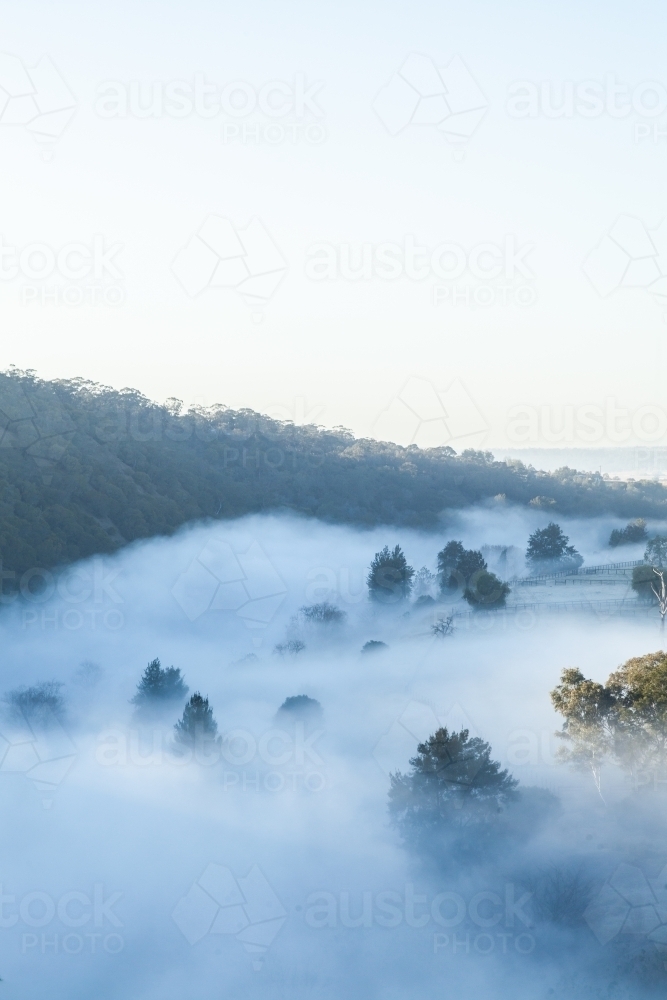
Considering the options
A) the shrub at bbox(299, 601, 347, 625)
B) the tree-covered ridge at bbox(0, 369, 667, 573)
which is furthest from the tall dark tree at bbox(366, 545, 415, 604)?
the tree-covered ridge at bbox(0, 369, 667, 573)

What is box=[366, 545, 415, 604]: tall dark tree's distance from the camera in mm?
68500

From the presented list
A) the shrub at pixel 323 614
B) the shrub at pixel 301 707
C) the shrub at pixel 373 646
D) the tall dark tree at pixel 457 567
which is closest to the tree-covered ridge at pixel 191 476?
the shrub at pixel 323 614

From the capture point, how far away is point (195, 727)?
131ft

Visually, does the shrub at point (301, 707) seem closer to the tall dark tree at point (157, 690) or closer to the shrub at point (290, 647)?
the tall dark tree at point (157, 690)

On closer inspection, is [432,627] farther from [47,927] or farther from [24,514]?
[47,927]

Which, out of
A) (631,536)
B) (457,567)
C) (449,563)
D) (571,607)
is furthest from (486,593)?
(631,536)

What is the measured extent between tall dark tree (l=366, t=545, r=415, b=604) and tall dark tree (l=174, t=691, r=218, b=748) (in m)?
29.4

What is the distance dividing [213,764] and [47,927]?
34.7 feet

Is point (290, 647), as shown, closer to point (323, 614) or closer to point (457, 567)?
point (323, 614)

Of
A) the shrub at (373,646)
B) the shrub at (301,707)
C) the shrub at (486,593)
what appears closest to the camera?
the shrub at (301,707)

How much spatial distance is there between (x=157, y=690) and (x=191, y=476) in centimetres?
4319

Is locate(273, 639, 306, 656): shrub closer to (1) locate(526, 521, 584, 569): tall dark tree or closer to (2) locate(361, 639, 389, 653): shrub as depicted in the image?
(2) locate(361, 639, 389, 653): shrub

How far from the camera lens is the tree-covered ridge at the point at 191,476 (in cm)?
6619

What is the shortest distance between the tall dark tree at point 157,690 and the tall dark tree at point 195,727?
23.0ft
